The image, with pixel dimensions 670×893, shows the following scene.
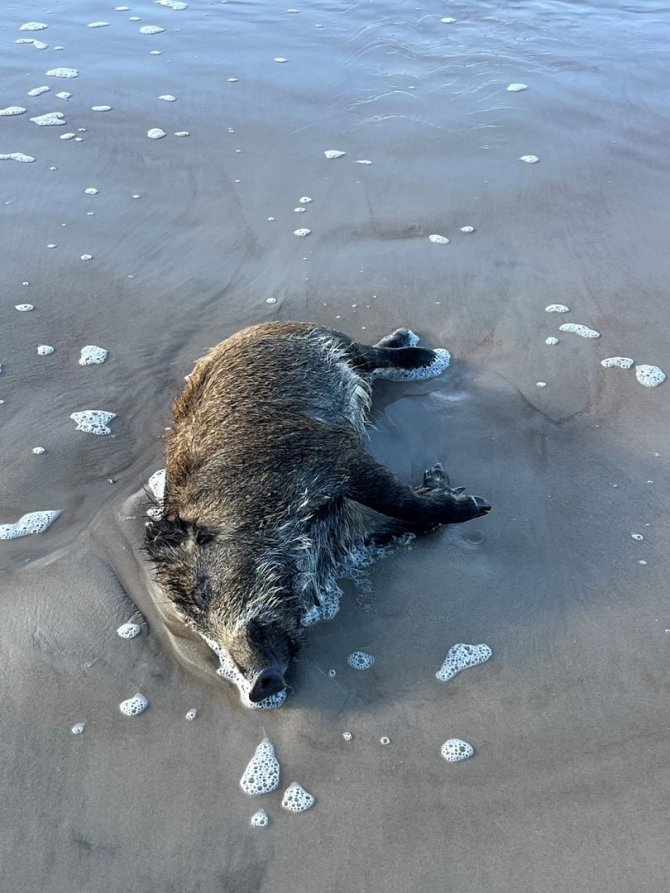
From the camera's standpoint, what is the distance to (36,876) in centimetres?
312

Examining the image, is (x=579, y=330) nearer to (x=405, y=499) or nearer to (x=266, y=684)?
(x=405, y=499)

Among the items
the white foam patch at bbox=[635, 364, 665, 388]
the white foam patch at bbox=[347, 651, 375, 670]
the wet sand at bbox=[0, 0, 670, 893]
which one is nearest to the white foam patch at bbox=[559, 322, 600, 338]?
the wet sand at bbox=[0, 0, 670, 893]

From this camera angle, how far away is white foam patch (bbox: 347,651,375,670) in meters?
3.91

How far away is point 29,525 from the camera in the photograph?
4.62 metres

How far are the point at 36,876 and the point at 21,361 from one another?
3.63 m

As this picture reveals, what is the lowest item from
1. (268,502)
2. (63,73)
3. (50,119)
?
(268,502)

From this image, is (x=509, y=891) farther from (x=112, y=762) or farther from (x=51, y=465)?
(x=51, y=465)

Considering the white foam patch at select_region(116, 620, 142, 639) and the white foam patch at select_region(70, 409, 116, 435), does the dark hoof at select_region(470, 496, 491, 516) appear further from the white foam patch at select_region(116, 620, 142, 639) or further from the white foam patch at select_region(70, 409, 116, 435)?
the white foam patch at select_region(70, 409, 116, 435)

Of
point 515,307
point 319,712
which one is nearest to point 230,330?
point 515,307

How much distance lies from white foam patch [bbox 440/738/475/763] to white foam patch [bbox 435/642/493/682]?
13.3 inches

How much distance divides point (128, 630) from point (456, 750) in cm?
167

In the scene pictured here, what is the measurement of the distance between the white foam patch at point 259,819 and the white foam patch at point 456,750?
0.77 metres

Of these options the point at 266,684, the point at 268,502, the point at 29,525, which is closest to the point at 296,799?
the point at 266,684

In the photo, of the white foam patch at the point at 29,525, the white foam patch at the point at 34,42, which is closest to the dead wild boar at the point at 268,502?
the white foam patch at the point at 29,525
